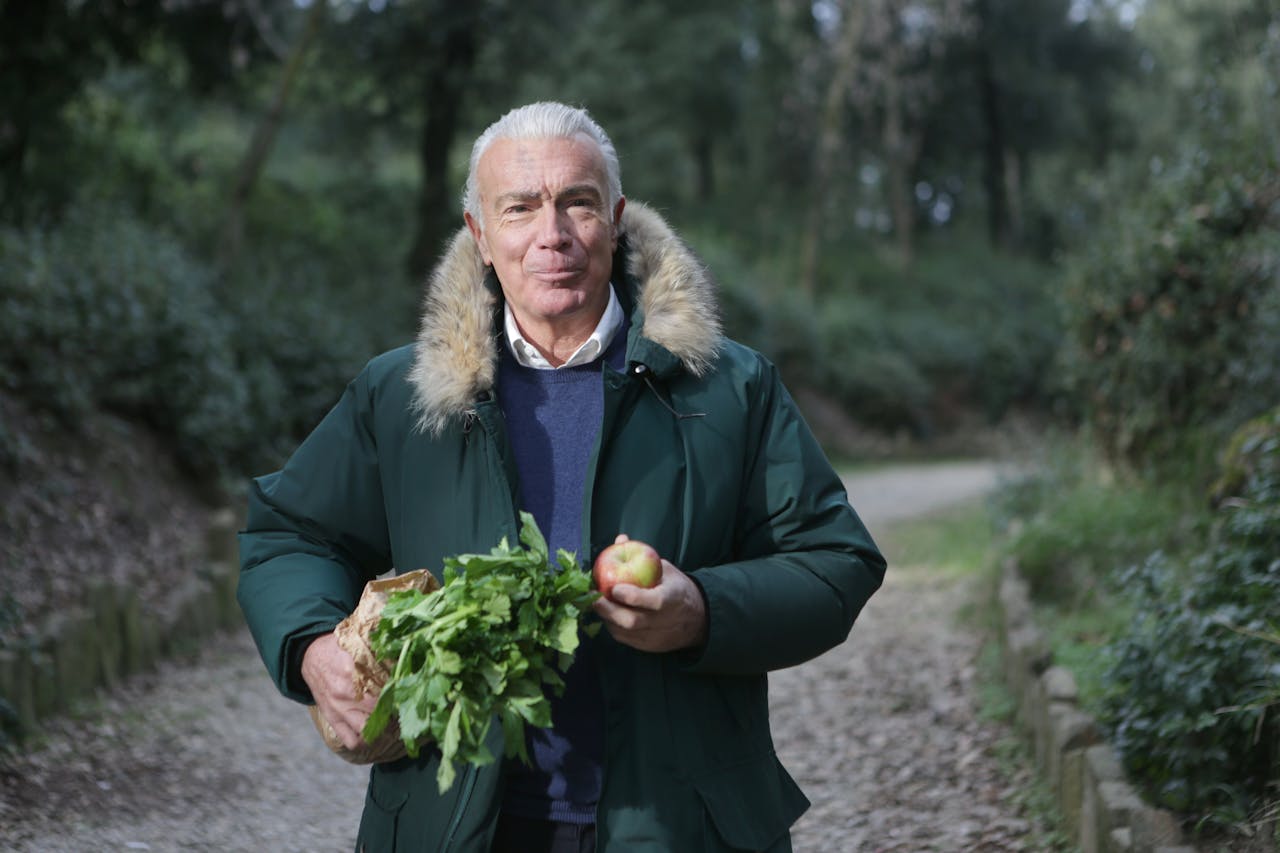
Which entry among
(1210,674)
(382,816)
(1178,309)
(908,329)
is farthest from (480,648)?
(908,329)

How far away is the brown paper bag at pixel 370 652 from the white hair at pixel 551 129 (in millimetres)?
880

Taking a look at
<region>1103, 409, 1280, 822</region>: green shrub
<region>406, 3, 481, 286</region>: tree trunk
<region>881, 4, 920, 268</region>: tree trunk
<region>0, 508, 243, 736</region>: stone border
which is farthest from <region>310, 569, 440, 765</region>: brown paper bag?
Answer: <region>881, 4, 920, 268</region>: tree trunk

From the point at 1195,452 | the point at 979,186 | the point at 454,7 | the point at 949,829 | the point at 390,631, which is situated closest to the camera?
the point at 390,631

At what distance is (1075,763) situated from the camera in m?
4.77

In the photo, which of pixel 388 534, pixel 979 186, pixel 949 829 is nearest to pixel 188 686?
pixel 949 829

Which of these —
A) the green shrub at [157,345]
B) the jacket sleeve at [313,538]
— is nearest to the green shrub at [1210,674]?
the jacket sleeve at [313,538]

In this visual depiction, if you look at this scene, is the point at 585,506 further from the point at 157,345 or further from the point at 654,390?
the point at 157,345

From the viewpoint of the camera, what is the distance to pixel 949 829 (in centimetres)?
535

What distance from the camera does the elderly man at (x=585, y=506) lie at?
251 centimetres

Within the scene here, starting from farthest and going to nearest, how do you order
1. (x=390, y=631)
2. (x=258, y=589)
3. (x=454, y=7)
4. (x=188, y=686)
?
(x=454, y=7) < (x=188, y=686) < (x=258, y=589) < (x=390, y=631)

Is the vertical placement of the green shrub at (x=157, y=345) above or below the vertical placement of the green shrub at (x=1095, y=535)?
above

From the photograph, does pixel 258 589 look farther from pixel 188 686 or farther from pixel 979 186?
Result: pixel 979 186

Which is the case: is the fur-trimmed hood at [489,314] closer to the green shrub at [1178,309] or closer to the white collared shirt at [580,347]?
the white collared shirt at [580,347]

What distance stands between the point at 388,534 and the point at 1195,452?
7069 millimetres
